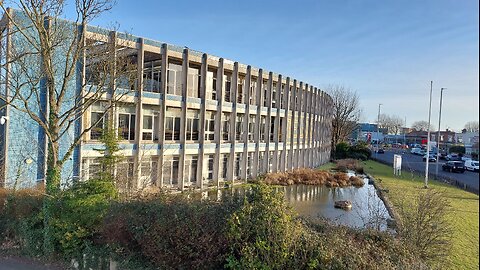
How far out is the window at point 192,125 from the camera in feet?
71.8

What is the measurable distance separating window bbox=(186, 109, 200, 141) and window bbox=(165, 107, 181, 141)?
797 mm

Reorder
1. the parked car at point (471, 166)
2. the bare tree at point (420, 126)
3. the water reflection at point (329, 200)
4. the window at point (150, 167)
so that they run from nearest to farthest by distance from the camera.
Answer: the water reflection at point (329, 200), the window at point (150, 167), the parked car at point (471, 166), the bare tree at point (420, 126)

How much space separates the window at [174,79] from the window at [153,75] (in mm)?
746

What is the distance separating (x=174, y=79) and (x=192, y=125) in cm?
356

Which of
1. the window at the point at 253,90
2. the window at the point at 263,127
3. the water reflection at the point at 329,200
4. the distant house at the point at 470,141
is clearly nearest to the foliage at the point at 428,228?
the distant house at the point at 470,141

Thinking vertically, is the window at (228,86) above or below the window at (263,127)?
above

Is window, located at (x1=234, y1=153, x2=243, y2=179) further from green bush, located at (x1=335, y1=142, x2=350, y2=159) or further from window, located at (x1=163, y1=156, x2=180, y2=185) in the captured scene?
green bush, located at (x1=335, y1=142, x2=350, y2=159)

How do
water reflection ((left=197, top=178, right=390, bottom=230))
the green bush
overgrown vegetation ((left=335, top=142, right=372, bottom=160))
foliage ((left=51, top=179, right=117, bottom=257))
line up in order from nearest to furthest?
foliage ((left=51, top=179, right=117, bottom=257))
water reflection ((left=197, top=178, right=390, bottom=230))
overgrown vegetation ((left=335, top=142, right=372, bottom=160))
the green bush

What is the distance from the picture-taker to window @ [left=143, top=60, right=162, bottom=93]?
20016mm

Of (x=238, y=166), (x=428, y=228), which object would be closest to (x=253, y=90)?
(x=238, y=166)

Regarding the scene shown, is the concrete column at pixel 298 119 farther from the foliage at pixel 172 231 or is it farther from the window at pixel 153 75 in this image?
the foliage at pixel 172 231

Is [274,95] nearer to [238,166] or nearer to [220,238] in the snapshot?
[238,166]

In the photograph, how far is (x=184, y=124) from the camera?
2094cm

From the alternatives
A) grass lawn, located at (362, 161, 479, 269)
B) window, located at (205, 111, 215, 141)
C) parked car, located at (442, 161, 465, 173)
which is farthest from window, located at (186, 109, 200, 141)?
parked car, located at (442, 161, 465, 173)
